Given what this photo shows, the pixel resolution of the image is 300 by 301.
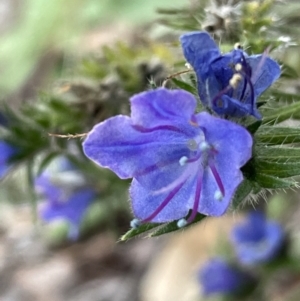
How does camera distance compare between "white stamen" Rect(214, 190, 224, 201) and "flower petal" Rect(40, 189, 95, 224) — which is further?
"flower petal" Rect(40, 189, 95, 224)

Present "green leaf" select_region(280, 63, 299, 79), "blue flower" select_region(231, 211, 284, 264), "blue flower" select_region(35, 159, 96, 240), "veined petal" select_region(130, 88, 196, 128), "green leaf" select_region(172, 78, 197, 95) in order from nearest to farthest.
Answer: "veined petal" select_region(130, 88, 196, 128) → "green leaf" select_region(172, 78, 197, 95) → "green leaf" select_region(280, 63, 299, 79) → "blue flower" select_region(35, 159, 96, 240) → "blue flower" select_region(231, 211, 284, 264)

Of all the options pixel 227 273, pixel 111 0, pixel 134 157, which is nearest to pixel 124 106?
pixel 134 157

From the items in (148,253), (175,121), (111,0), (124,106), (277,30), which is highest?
(175,121)

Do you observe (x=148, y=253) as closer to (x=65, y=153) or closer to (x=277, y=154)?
(x=65, y=153)

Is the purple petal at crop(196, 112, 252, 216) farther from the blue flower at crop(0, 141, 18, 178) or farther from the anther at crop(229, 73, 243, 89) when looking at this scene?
the blue flower at crop(0, 141, 18, 178)

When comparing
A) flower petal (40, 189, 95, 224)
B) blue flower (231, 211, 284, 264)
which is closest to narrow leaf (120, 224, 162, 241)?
flower petal (40, 189, 95, 224)

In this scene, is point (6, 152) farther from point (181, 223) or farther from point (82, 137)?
point (181, 223)

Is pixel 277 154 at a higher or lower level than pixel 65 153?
higher
